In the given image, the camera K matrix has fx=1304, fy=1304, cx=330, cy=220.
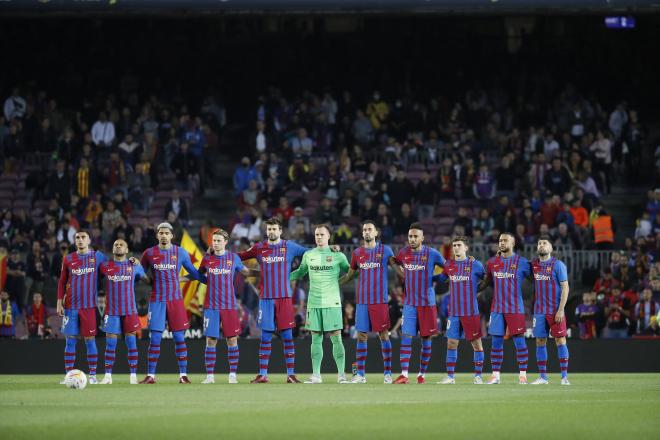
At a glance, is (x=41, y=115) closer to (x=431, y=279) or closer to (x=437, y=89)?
(x=437, y=89)

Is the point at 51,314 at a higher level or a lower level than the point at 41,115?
lower

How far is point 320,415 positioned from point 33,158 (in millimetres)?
21725

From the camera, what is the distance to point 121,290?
61.4 ft

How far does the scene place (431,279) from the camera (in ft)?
63.0

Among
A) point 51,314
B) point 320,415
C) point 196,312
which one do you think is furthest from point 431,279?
point 51,314

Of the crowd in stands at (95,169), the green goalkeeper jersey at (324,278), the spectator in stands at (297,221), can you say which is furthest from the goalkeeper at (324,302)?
the spectator in stands at (297,221)

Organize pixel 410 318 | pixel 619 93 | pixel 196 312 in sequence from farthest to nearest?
pixel 619 93 → pixel 196 312 → pixel 410 318

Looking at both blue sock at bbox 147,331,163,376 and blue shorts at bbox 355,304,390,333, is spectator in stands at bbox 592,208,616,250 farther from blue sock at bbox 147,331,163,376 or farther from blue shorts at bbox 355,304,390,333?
blue sock at bbox 147,331,163,376

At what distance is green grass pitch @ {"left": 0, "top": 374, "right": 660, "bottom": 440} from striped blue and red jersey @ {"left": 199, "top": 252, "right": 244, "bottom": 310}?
1248mm

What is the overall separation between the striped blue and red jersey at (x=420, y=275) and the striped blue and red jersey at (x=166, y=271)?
313 cm

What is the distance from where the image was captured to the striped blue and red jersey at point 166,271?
18750mm

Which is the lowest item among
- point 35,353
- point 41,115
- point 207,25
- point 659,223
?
point 35,353

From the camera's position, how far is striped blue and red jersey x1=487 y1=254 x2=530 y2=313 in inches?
750

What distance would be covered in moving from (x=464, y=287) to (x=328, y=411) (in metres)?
5.90
